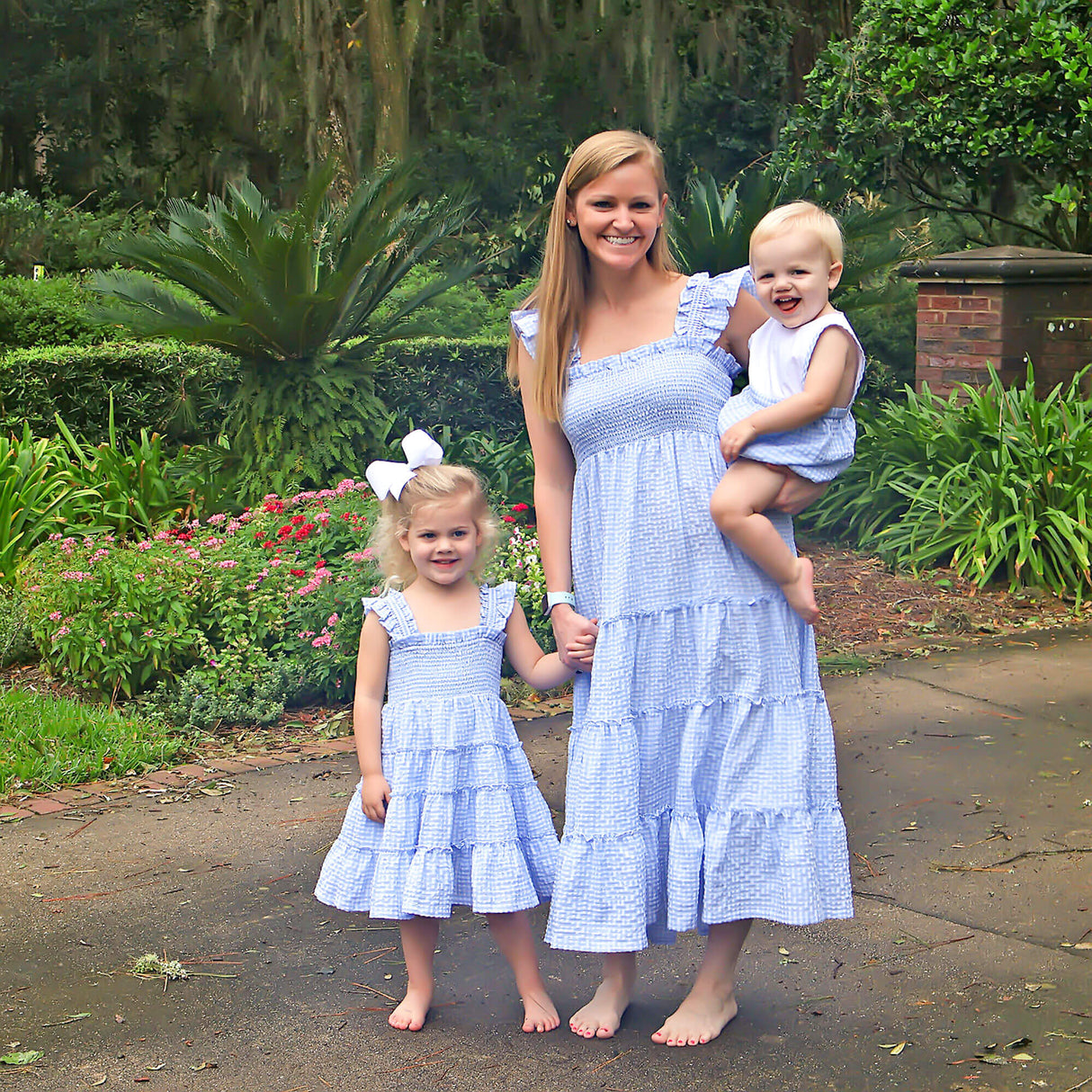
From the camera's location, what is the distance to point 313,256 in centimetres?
644

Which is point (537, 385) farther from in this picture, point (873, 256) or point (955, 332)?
point (955, 332)

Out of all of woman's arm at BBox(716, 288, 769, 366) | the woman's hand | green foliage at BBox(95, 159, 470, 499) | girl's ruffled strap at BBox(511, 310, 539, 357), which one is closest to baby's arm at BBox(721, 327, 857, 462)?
the woman's hand

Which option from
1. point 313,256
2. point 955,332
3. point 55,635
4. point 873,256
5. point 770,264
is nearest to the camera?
point 770,264

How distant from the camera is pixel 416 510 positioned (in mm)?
2922

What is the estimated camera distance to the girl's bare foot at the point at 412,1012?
2.95 m

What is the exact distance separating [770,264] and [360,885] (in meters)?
1.55

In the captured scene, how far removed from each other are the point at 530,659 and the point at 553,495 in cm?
37

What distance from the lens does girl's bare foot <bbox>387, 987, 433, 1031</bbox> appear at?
2951 millimetres

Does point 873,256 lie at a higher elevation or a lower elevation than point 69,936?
higher

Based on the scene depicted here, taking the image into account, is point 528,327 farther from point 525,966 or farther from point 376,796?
point 525,966

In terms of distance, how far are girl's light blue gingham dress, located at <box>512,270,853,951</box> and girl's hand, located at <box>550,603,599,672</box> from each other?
0.04 metres

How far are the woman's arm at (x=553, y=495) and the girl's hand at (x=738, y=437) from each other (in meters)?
0.41

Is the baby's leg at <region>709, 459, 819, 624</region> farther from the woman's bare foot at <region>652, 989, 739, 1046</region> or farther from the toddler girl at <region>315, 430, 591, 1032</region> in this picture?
the woman's bare foot at <region>652, 989, 739, 1046</region>

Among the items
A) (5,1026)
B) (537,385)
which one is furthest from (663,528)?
(5,1026)
